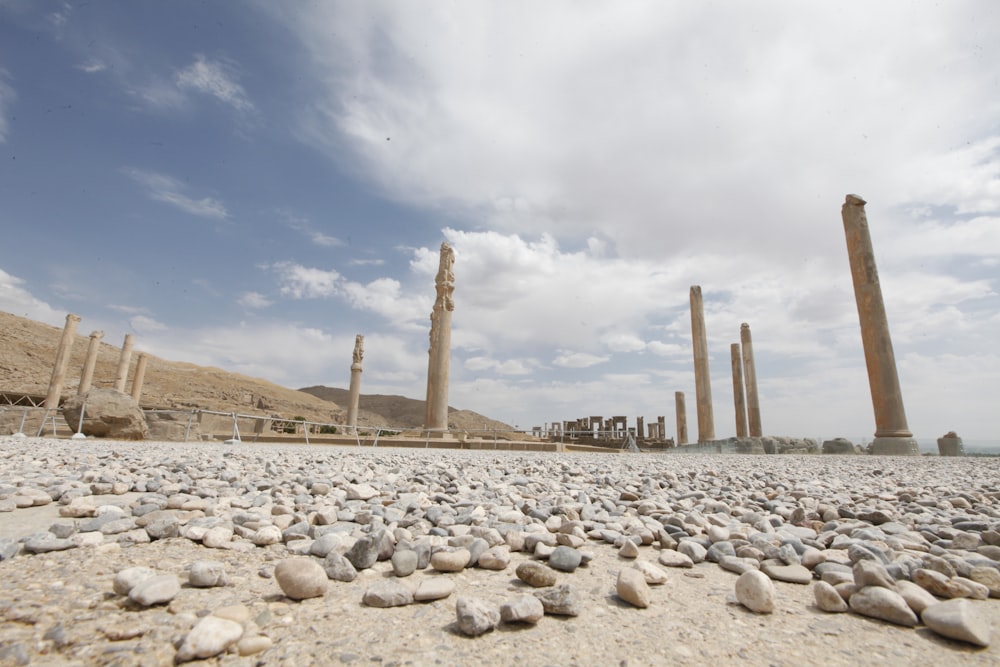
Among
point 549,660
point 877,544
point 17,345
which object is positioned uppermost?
point 17,345

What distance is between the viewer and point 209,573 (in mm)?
1689

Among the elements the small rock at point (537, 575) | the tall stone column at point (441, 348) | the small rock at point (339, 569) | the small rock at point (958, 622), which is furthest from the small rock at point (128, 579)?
the tall stone column at point (441, 348)

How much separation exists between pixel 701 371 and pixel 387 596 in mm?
23242

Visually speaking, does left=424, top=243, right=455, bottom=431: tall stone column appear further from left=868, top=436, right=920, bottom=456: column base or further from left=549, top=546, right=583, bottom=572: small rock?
left=549, top=546, right=583, bottom=572: small rock

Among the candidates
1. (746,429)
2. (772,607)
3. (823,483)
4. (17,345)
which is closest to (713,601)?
(772,607)

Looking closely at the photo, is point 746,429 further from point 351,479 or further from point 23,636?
point 23,636

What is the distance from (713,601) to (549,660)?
0.77 m

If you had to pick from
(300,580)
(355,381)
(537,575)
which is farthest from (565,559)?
(355,381)

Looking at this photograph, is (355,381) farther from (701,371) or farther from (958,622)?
(958,622)

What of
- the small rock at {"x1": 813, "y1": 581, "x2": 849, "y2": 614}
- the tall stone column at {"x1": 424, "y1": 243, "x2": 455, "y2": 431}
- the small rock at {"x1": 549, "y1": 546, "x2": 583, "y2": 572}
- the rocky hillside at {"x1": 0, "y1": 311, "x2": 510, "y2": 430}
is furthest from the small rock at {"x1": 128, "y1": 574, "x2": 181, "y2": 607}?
the rocky hillside at {"x1": 0, "y1": 311, "x2": 510, "y2": 430}

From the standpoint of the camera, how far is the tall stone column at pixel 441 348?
19.5 metres

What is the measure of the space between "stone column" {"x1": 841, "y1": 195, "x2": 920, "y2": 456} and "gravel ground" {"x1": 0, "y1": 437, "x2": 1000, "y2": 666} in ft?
43.0

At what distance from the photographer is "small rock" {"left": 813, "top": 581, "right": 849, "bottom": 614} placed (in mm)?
1608

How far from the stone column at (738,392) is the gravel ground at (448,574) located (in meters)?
25.8
